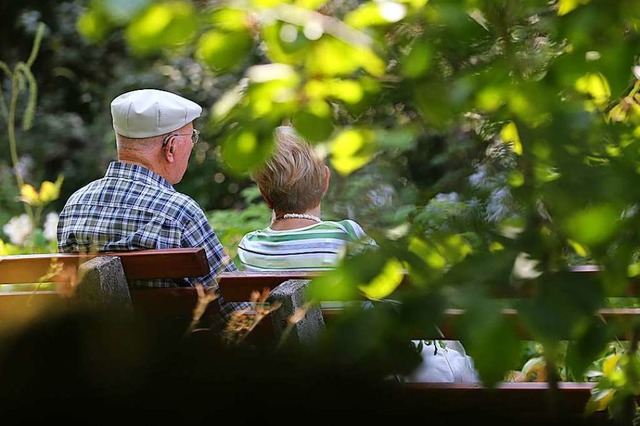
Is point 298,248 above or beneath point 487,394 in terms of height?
beneath

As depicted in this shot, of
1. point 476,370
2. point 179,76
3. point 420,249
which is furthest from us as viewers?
point 179,76

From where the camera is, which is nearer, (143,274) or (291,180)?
(143,274)

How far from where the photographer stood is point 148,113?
3.44 m

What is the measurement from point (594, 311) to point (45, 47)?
9.64m

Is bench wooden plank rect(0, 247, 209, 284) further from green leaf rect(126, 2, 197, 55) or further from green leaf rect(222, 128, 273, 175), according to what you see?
green leaf rect(126, 2, 197, 55)

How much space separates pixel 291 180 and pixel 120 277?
28.9 inches

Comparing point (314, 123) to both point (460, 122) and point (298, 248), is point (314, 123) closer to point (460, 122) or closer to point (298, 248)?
point (460, 122)

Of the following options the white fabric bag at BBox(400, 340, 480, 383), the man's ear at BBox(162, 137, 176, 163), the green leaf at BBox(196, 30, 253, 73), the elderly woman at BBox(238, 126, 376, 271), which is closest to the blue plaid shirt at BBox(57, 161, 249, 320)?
the elderly woman at BBox(238, 126, 376, 271)

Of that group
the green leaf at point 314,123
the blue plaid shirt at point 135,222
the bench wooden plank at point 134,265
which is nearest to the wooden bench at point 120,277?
the bench wooden plank at point 134,265

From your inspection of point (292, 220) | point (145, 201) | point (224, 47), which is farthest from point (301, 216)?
point (224, 47)

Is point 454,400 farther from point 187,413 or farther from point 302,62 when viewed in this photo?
point 302,62

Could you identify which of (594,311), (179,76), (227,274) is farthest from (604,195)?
(179,76)

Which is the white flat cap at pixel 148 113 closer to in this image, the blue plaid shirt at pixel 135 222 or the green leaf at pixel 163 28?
the blue plaid shirt at pixel 135 222

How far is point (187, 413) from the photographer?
1.34 m
